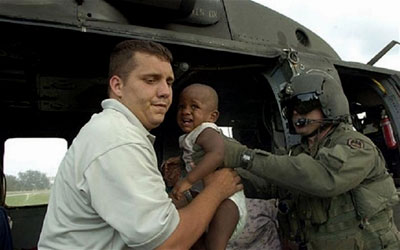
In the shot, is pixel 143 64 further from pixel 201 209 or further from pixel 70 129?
pixel 70 129

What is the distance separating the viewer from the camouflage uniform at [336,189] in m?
2.21

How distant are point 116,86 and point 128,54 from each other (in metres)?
0.14

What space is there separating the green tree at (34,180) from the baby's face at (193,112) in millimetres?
3307

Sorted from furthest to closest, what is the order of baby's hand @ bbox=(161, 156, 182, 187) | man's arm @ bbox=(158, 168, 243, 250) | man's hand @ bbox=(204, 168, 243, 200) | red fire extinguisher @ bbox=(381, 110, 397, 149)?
red fire extinguisher @ bbox=(381, 110, 397, 149) → baby's hand @ bbox=(161, 156, 182, 187) → man's hand @ bbox=(204, 168, 243, 200) → man's arm @ bbox=(158, 168, 243, 250)

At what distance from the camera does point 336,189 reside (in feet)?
7.21

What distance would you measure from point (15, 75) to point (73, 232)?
2844mm

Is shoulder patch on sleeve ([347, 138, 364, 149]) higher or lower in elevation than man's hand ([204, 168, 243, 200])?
higher

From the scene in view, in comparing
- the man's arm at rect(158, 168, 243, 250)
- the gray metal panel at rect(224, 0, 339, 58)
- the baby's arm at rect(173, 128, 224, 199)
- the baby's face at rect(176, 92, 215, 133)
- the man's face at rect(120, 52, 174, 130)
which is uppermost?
the gray metal panel at rect(224, 0, 339, 58)

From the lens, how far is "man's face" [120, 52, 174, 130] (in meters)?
1.61

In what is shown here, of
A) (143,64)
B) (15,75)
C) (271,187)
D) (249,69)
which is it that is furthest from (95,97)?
(143,64)

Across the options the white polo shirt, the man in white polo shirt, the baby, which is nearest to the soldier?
the baby

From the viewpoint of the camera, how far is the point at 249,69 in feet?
12.3

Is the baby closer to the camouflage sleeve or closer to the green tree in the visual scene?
the camouflage sleeve

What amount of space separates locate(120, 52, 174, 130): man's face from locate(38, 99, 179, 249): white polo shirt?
0.42ft
